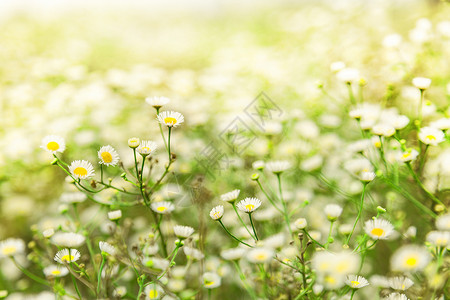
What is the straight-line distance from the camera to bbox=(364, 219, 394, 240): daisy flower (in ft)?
3.41

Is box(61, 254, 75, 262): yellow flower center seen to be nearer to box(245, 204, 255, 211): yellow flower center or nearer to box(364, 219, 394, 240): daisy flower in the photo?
box(245, 204, 255, 211): yellow flower center

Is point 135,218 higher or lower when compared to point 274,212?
lower

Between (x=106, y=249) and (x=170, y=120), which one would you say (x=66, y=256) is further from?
(x=170, y=120)

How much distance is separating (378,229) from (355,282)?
15cm

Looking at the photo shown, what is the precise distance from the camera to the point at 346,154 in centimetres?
182

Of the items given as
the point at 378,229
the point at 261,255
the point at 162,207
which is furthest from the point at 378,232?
the point at 162,207

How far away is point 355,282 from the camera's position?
1.06m

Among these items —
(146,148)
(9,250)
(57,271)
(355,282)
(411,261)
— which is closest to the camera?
(411,261)

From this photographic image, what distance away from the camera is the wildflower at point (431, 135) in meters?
1.31

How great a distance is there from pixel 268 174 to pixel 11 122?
1681 millimetres

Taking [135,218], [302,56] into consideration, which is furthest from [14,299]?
[302,56]

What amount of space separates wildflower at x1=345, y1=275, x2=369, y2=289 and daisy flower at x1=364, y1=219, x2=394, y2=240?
12cm

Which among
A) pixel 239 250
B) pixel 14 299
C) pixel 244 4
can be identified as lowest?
pixel 244 4

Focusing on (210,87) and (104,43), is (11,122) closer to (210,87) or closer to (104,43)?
(210,87)
